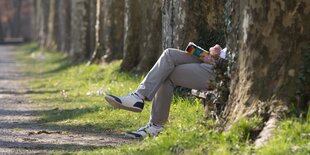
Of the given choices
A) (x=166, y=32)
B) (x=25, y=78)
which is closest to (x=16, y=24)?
(x=25, y=78)

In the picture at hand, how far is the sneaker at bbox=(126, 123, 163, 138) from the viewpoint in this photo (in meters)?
9.26

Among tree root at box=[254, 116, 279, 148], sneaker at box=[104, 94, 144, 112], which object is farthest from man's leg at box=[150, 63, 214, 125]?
tree root at box=[254, 116, 279, 148]

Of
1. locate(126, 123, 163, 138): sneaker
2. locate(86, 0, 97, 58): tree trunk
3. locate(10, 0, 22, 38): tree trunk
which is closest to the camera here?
locate(126, 123, 163, 138): sneaker

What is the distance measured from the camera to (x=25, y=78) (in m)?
24.3

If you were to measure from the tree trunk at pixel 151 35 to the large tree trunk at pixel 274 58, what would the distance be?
8.94 metres

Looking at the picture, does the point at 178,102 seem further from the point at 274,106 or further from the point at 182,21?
the point at 274,106

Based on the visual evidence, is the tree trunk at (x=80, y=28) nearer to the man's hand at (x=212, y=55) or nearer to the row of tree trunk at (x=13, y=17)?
the man's hand at (x=212, y=55)

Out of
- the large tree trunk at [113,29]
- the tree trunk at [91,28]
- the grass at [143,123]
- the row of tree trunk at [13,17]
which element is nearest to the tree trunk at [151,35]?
the grass at [143,123]

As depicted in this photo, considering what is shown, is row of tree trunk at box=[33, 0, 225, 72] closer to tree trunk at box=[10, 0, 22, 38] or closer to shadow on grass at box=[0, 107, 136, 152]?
shadow on grass at box=[0, 107, 136, 152]

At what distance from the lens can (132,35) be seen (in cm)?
1894

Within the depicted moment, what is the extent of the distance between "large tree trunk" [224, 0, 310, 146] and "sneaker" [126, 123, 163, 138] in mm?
1499

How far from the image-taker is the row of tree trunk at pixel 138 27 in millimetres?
12406

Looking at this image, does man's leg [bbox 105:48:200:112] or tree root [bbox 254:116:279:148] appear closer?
tree root [bbox 254:116:279:148]

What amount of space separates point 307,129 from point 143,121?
3969 mm
